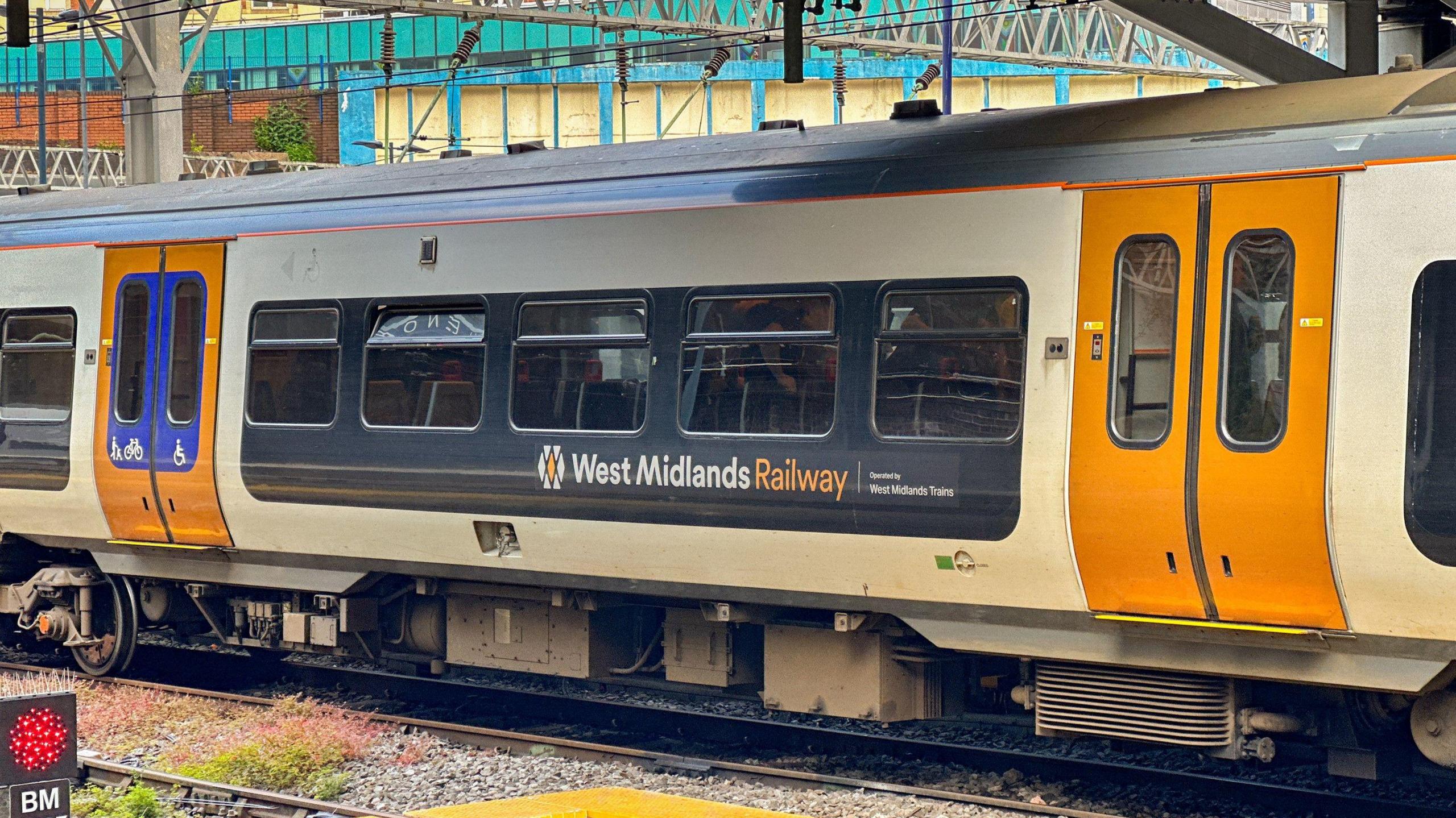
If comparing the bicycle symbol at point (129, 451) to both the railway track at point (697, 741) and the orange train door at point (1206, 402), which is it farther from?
the orange train door at point (1206, 402)

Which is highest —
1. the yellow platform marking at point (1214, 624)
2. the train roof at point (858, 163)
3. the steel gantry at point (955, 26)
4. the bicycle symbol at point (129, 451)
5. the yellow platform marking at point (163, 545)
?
the steel gantry at point (955, 26)

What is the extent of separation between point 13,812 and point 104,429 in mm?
5236

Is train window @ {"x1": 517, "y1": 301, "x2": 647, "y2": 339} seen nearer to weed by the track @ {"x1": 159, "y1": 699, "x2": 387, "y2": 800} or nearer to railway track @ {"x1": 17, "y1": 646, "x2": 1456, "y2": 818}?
railway track @ {"x1": 17, "y1": 646, "x2": 1456, "y2": 818}

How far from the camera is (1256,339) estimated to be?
765cm

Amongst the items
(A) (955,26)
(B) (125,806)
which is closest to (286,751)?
(B) (125,806)

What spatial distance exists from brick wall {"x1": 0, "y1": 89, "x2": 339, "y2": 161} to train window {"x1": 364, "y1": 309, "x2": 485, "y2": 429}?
51.0 m

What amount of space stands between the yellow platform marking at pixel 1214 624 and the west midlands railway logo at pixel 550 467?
323cm

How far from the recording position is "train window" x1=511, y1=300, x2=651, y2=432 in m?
9.52

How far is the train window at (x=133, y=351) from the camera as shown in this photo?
11562 millimetres

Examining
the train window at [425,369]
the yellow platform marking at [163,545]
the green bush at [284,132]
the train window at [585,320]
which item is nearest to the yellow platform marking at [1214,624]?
the train window at [585,320]

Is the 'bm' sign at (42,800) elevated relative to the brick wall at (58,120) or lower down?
lower down

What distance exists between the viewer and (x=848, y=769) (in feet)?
32.4

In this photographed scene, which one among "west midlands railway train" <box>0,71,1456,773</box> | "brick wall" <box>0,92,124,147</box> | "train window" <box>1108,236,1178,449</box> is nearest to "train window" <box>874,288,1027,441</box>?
"west midlands railway train" <box>0,71,1456,773</box>

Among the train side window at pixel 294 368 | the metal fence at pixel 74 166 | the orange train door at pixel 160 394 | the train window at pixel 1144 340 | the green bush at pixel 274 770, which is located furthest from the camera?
the metal fence at pixel 74 166
